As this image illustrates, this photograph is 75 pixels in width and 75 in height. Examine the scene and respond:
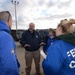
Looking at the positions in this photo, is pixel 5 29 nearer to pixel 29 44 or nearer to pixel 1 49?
pixel 1 49

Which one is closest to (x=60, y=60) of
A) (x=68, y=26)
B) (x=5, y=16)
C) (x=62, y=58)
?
(x=62, y=58)

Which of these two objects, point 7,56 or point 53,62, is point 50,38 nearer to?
point 53,62

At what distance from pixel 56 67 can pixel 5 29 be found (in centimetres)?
81

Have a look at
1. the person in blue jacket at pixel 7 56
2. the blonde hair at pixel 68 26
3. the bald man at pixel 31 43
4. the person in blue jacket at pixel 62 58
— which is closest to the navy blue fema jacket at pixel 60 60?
the person in blue jacket at pixel 62 58

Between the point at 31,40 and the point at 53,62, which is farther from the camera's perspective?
the point at 31,40

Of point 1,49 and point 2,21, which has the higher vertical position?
point 2,21

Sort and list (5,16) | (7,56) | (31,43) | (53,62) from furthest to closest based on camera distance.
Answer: (31,43) < (5,16) < (53,62) < (7,56)

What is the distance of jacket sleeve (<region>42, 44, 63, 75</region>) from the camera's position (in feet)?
9.57

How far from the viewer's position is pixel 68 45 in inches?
120

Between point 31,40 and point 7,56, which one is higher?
point 7,56

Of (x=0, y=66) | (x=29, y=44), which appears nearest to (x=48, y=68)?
(x=0, y=66)

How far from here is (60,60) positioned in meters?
2.94

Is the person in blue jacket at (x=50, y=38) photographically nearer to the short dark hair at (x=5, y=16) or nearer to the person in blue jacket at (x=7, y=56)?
the short dark hair at (x=5, y=16)

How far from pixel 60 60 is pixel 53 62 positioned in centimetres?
9
